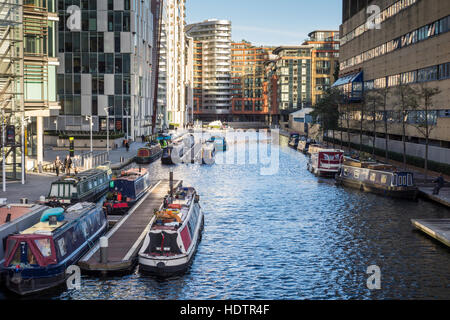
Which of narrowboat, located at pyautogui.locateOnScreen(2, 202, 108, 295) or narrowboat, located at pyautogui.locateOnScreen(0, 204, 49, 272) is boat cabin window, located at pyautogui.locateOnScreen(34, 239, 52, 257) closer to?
narrowboat, located at pyautogui.locateOnScreen(2, 202, 108, 295)

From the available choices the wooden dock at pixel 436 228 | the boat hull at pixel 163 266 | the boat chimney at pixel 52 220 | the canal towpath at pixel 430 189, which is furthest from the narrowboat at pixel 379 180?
the boat chimney at pixel 52 220

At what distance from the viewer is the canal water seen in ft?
82.5

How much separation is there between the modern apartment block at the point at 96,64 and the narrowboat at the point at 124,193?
56252 mm

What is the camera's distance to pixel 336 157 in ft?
211

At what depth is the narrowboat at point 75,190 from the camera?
38.2 metres

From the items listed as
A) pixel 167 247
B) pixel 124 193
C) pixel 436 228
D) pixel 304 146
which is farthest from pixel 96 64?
pixel 167 247

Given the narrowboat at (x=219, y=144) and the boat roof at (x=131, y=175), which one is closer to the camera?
the boat roof at (x=131, y=175)

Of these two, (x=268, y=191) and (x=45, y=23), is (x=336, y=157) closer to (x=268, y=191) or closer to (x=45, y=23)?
(x=268, y=191)

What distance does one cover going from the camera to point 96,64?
335 ft

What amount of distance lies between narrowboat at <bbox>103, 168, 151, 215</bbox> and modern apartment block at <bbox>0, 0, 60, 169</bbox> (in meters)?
10.4

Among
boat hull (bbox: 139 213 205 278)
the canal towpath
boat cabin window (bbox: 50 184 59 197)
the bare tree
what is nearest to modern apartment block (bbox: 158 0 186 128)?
the bare tree

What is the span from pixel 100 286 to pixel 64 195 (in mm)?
15439

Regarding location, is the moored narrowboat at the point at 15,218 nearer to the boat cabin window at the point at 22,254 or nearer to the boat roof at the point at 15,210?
the boat roof at the point at 15,210

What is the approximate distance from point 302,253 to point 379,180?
21.6 meters
